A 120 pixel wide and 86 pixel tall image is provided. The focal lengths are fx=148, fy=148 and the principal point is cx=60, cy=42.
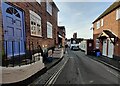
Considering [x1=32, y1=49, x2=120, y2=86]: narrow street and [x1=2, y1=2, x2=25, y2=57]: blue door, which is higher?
[x1=2, y1=2, x2=25, y2=57]: blue door

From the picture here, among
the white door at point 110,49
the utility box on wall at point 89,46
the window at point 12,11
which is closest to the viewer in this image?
the window at point 12,11

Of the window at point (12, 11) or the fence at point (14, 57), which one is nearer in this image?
the fence at point (14, 57)

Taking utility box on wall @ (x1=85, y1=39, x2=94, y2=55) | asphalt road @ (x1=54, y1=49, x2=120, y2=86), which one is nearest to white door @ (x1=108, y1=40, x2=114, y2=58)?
utility box on wall @ (x1=85, y1=39, x2=94, y2=55)

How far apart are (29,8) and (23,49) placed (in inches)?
127

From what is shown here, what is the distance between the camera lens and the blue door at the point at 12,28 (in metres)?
7.27

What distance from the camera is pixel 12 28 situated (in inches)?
317

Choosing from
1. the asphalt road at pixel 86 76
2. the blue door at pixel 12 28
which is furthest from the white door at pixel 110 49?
the blue door at pixel 12 28

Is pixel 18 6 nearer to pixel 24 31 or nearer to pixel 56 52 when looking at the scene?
pixel 24 31

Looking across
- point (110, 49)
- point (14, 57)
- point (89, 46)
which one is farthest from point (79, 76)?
point (89, 46)

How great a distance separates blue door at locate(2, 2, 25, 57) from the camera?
727cm

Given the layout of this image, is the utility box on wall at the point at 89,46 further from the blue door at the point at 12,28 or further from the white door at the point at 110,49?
the blue door at the point at 12,28

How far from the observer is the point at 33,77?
7.16 meters

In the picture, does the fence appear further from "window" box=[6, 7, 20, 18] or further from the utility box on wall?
the utility box on wall

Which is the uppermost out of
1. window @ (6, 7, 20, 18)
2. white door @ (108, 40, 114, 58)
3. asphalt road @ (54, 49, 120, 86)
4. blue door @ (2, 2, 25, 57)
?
window @ (6, 7, 20, 18)
